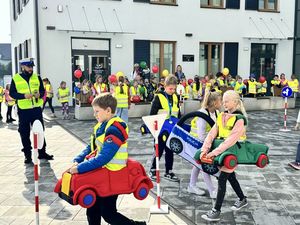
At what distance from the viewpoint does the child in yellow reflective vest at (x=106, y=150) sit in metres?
3.61

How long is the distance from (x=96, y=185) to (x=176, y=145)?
90.0 inches

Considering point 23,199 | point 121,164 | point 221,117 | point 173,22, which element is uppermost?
point 173,22

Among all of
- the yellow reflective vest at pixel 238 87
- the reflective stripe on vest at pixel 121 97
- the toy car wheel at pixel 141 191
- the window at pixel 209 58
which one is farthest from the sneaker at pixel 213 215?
the window at pixel 209 58

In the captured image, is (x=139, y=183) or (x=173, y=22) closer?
(x=139, y=183)

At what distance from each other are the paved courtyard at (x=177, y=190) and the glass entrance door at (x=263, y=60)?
12.0 metres

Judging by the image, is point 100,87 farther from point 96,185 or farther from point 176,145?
point 96,185

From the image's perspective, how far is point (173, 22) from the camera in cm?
1959

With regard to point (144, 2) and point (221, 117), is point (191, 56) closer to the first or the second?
point (144, 2)

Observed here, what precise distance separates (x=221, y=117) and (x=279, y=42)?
767 inches

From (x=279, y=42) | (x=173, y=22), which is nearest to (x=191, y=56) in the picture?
(x=173, y=22)

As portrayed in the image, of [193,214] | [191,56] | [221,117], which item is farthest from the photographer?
[191,56]

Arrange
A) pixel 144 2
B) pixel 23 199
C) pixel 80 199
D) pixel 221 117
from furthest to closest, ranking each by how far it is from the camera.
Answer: pixel 144 2
pixel 23 199
pixel 221 117
pixel 80 199

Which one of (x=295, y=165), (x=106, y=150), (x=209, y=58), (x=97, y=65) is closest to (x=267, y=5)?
(x=209, y=58)

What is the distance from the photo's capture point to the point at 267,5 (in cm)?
2219
